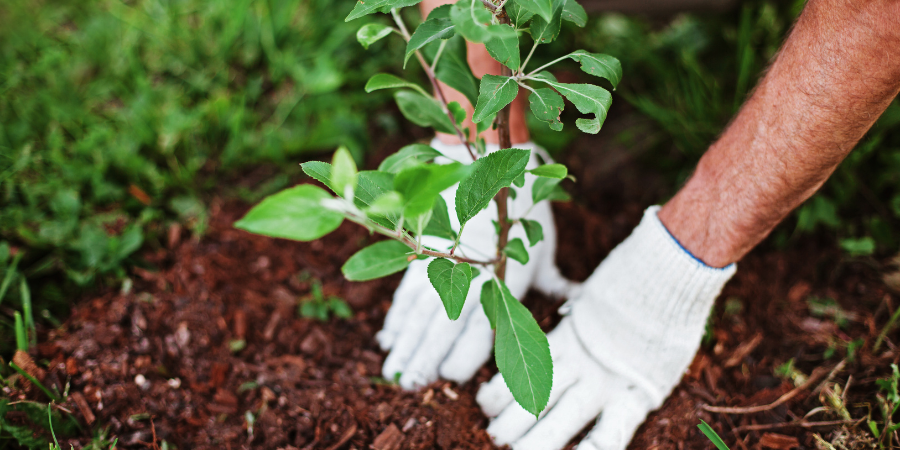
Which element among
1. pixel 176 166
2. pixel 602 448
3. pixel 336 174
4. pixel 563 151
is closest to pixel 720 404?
pixel 602 448

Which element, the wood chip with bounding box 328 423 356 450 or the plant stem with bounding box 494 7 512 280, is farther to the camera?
the wood chip with bounding box 328 423 356 450

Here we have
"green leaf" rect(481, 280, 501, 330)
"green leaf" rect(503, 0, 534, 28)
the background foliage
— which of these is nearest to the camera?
"green leaf" rect(503, 0, 534, 28)

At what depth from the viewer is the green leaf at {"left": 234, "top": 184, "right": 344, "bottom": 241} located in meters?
0.59

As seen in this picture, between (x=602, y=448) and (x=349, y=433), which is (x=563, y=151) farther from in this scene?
(x=349, y=433)

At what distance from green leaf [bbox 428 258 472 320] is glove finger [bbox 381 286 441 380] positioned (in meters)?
0.58

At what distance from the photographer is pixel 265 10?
235 cm

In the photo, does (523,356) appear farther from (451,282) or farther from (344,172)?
(344,172)

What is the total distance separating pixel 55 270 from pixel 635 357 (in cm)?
177

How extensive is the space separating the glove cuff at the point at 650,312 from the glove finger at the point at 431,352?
0.35 m

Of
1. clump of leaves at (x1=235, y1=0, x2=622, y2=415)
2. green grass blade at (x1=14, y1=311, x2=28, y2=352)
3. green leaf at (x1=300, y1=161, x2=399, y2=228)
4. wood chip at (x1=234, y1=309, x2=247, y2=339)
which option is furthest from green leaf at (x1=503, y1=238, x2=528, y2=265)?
green grass blade at (x1=14, y1=311, x2=28, y2=352)

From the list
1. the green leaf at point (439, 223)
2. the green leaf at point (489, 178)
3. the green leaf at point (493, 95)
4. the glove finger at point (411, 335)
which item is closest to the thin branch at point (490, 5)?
the green leaf at point (493, 95)

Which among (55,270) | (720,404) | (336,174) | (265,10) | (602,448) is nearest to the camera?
(336,174)

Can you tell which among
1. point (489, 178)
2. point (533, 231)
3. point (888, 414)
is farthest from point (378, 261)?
point (888, 414)

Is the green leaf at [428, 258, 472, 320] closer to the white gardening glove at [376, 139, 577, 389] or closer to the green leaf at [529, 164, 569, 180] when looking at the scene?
the green leaf at [529, 164, 569, 180]
